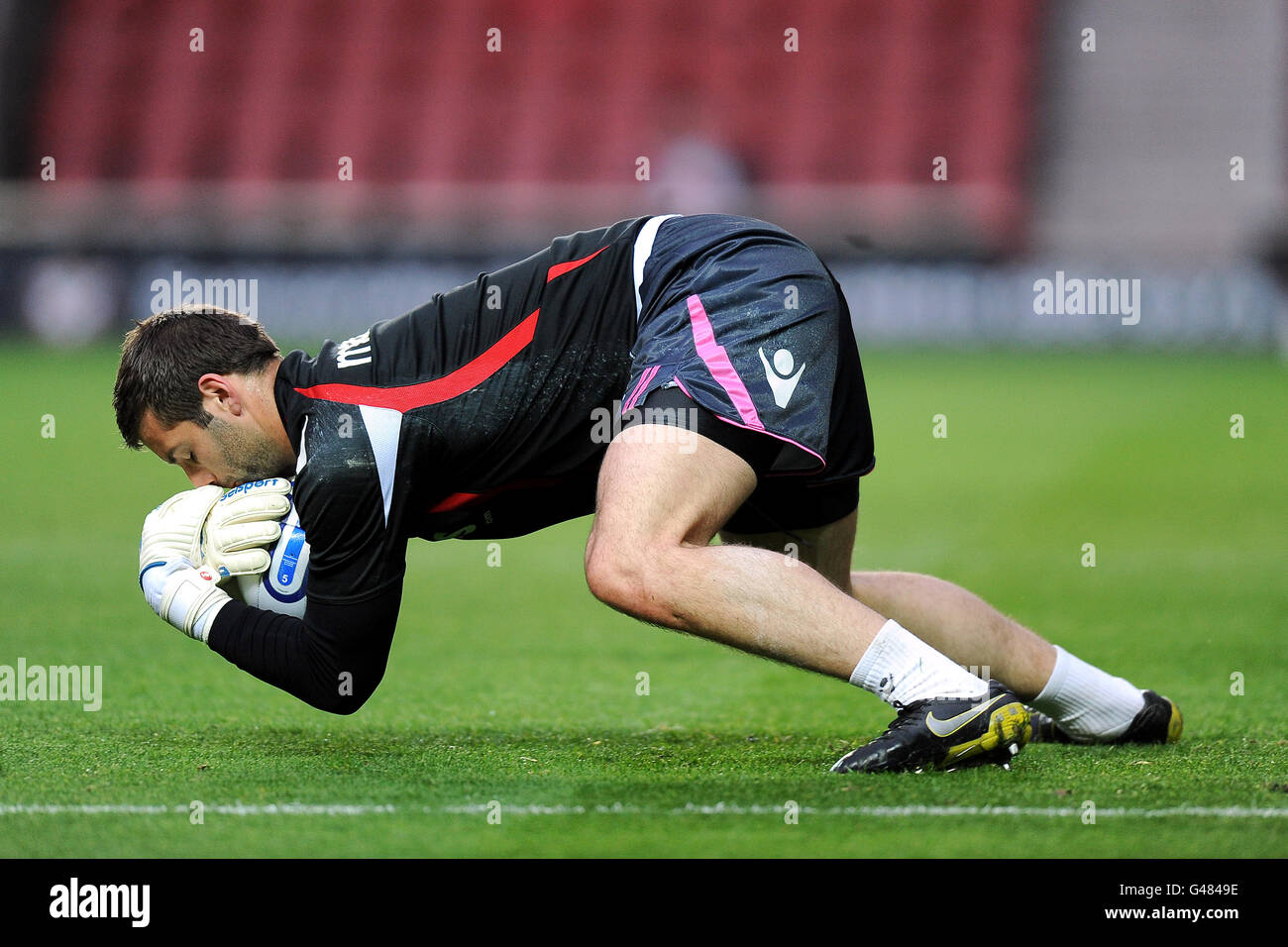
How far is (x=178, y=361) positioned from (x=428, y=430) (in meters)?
0.64

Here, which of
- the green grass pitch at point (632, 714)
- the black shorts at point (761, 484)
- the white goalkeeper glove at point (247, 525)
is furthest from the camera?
the white goalkeeper glove at point (247, 525)

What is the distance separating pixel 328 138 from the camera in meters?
24.8

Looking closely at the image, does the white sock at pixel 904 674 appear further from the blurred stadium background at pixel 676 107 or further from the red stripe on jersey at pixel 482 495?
the blurred stadium background at pixel 676 107

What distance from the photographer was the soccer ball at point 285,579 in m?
3.86

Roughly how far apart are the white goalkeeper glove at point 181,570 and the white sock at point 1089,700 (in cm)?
211

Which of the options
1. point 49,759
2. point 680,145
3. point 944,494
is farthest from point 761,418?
point 680,145

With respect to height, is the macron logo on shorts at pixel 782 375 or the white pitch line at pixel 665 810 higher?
the macron logo on shorts at pixel 782 375

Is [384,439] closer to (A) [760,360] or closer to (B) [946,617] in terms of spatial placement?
(A) [760,360]

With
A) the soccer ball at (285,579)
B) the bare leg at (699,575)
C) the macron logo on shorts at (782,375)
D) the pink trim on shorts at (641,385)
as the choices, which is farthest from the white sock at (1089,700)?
the soccer ball at (285,579)

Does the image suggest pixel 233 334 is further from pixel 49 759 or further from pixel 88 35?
pixel 88 35

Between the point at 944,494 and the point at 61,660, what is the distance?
5.85 metres

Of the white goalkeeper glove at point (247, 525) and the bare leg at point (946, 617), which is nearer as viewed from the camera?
the white goalkeeper glove at point (247, 525)

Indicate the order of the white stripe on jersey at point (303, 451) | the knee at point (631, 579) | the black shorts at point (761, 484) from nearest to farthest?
1. the knee at point (631, 579)
2. the black shorts at point (761, 484)
3. the white stripe on jersey at point (303, 451)

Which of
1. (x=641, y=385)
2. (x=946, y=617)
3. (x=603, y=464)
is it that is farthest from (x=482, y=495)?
(x=946, y=617)
